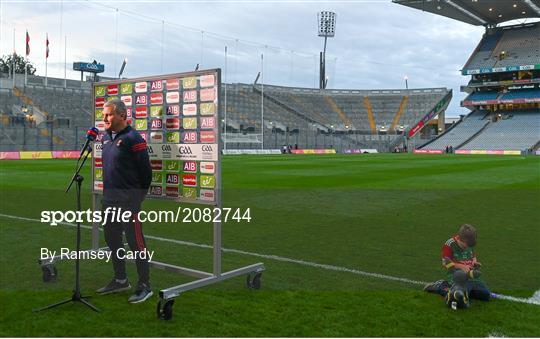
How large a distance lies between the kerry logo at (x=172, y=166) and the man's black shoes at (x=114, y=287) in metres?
1.48

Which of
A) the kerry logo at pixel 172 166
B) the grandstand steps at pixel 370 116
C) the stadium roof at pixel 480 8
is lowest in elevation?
the kerry logo at pixel 172 166

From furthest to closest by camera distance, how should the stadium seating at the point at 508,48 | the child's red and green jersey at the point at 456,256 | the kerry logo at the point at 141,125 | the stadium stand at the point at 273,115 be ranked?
the stadium seating at the point at 508,48, the stadium stand at the point at 273,115, the kerry logo at the point at 141,125, the child's red and green jersey at the point at 456,256

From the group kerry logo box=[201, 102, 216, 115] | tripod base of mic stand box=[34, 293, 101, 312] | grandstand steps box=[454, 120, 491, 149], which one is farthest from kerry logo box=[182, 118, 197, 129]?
grandstand steps box=[454, 120, 491, 149]

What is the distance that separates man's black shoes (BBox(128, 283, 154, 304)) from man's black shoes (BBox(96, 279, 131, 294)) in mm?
360

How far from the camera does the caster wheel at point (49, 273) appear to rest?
6.45 m

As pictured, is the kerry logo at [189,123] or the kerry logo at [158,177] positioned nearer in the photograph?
the kerry logo at [189,123]

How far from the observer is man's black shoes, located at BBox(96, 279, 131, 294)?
235 inches

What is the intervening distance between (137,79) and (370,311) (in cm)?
414

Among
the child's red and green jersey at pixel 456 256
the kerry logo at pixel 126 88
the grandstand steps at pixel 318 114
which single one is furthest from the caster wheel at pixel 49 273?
the grandstand steps at pixel 318 114

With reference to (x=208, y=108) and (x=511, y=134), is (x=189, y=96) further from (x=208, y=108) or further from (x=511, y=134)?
(x=511, y=134)

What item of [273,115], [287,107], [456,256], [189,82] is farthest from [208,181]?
[287,107]

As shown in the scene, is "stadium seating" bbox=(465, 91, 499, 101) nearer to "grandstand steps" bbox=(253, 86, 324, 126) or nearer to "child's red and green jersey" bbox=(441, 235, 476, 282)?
"grandstand steps" bbox=(253, 86, 324, 126)

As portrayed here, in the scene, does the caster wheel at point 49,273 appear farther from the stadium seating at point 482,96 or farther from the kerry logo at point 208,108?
the stadium seating at point 482,96

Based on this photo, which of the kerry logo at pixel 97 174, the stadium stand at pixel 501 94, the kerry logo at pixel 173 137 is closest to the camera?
the kerry logo at pixel 173 137
